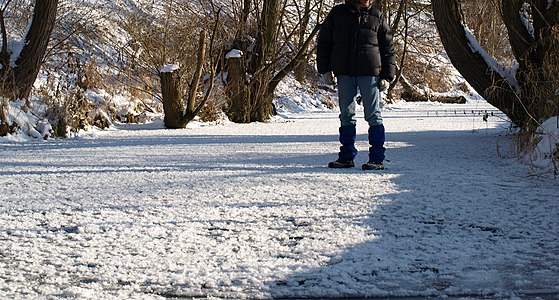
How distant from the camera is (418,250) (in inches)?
114

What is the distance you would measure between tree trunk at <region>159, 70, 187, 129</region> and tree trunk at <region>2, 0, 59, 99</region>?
223cm

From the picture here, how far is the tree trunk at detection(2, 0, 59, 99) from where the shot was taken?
29.6ft

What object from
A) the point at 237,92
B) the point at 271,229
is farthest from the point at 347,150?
the point at 237,92

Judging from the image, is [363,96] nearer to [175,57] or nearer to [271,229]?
[271,229]

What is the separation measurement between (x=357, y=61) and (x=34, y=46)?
18.2 feet

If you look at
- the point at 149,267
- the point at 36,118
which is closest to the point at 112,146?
the point at 36,118

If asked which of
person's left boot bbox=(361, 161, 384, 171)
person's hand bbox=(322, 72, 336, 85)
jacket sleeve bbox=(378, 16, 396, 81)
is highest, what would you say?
jacket sleeve bbox=(378, 16, 396, 81)

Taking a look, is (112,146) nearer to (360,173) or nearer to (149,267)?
(360,173)

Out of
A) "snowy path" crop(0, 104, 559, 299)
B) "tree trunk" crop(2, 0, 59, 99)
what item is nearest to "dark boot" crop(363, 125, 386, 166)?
"snowy path" crop(0, 104, 559, 299)

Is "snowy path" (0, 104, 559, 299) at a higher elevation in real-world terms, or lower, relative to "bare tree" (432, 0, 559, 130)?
lower

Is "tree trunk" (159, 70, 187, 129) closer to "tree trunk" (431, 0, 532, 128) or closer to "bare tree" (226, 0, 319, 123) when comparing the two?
"bare tree" (226, 0, 319, 123)

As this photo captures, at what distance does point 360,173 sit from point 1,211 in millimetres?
2789

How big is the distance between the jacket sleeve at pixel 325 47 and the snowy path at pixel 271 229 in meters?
0.87

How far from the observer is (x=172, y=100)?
36.4 feet
